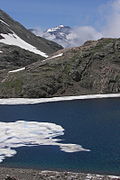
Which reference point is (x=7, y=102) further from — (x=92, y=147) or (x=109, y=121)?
(x=92, y=147)

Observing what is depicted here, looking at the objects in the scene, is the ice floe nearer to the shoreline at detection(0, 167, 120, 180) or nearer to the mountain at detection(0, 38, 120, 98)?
the shoreline at detection(0, 167, 120, 180)

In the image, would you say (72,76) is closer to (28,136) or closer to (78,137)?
(28,136)

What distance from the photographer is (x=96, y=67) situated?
424 ft

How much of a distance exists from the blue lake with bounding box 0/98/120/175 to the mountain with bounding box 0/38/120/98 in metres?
25.0

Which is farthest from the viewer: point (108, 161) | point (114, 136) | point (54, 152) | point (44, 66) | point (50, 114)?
point (44, 66)

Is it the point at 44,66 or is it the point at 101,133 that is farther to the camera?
the point at 44,66

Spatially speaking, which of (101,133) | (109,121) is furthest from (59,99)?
(101,133)

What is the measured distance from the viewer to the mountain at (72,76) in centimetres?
12178

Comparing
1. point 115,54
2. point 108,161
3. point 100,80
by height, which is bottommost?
point 108,161

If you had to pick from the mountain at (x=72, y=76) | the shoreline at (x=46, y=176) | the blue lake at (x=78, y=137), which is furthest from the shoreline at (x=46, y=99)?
the shoreline at (x=46, y=176)

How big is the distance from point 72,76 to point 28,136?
71875 mm

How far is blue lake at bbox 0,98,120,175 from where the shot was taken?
41000 mm

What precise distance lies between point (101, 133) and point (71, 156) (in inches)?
556

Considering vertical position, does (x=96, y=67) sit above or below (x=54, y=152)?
above
